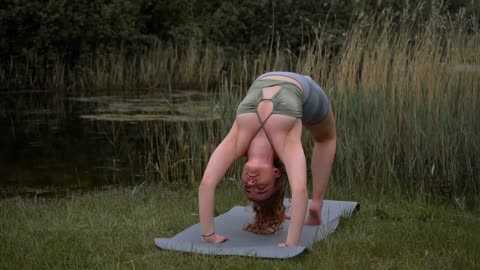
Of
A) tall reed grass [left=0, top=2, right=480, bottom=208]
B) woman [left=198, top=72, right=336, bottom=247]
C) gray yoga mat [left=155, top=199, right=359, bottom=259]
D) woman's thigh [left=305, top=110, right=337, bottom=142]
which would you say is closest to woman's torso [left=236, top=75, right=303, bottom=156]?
woman [left=198, top=72, right=336, bottom=247]

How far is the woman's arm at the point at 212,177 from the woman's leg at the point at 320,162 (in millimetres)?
628

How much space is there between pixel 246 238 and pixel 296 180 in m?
0.61

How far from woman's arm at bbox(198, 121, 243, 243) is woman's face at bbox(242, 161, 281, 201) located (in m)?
Result: 0.14

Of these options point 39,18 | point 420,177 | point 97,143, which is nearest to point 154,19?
point 39,18

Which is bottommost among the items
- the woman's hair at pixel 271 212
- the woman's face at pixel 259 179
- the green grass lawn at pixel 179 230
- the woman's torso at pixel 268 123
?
the green grass lawn at pixel 179 230

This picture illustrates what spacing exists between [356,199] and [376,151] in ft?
1.42

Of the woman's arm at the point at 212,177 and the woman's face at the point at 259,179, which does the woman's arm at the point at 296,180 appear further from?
the woman's arm at the point at 212,177

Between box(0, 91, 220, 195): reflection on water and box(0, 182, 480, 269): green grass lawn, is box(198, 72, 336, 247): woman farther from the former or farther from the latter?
box(0, 91, 220, 195): reflection on water

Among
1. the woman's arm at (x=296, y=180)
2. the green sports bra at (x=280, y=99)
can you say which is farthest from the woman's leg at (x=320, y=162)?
the woman's arm at (x=296, y=180)

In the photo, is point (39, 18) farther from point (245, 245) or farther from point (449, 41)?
point (245, 245)

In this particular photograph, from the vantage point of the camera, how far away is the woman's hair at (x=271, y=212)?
380 centimetres

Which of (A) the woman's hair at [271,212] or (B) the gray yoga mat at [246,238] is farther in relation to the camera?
(A) the woman's hair at [271,212]

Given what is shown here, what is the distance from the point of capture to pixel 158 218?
4531 millimetres

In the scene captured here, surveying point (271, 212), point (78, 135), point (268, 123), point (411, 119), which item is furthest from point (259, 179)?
point (78, 135)
